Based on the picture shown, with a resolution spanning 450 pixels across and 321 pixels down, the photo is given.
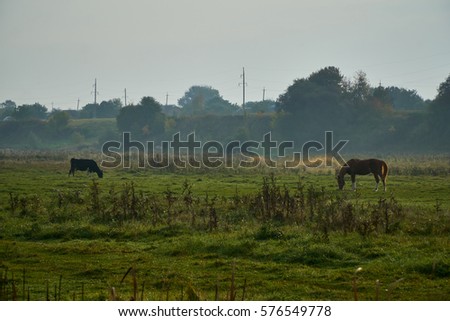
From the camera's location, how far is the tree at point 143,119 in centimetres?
8394

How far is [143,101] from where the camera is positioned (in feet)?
280

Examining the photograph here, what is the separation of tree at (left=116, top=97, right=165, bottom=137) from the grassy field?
62.6m

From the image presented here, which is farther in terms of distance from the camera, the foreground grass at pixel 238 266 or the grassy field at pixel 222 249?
the grassy field at pixel 222 249

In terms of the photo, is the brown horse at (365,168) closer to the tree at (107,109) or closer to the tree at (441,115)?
the tree at (441,115)

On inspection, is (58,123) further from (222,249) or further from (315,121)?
(222,249)

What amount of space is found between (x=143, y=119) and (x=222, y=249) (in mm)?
72532

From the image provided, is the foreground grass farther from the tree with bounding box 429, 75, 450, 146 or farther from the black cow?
the tree with bounding box 429, 75, 450, 146

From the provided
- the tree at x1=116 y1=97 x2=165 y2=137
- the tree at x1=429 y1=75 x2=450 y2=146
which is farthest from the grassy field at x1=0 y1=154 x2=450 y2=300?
the tree at x1=116 y1=97 x2=165 y2=137

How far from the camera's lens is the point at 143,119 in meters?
84.2

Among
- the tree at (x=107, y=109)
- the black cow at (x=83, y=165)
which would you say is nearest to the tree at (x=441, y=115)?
the black cow at (x=83, y=165)

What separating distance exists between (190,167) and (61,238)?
68.8 ft

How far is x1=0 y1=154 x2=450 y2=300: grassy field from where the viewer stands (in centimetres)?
952

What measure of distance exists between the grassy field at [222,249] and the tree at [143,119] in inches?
2465
